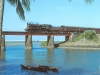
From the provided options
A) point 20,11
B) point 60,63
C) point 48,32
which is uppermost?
point 20,11

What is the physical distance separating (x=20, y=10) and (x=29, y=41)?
107 metres

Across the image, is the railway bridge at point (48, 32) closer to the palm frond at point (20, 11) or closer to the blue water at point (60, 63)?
the blue water at point (60, 63)

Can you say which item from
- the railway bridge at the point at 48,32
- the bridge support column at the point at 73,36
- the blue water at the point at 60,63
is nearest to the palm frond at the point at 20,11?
the blue water at the point at 60,63

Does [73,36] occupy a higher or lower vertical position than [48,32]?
lower

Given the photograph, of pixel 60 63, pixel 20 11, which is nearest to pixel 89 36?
pixel 60 63

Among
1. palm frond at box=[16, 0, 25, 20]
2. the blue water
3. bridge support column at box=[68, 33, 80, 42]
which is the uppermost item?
palm frond at box=[16, 0, 25, 20]

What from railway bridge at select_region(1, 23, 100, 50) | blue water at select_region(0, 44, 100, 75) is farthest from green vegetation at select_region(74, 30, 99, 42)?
blue water at select_region(0, 44, 100, 75)

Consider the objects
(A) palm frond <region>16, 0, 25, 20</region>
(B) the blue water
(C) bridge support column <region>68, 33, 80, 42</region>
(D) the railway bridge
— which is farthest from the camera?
(C) bridge support column <region>68, 33, 80, 42</region>

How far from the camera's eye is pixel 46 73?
41781mm

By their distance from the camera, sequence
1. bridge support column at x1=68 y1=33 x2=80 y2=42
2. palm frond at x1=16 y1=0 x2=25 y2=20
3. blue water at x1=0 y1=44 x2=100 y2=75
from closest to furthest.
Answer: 1. palm frond at x1=16 y1=0 x2=25 y2=20
2. blue water at x1=0 y1=44 x2=100 y2=75
3. bridge support column at x1=68 y1=33 x2=80 y2=42

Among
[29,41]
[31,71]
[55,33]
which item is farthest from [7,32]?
[31,71]

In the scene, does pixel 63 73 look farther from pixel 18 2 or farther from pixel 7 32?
pixel 7 32

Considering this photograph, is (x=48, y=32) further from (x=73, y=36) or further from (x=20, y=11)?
(x=20, y=11)

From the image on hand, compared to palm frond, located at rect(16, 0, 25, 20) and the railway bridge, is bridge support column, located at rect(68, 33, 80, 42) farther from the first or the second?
palm frond, located at rect(16, 0, 25, 20)
